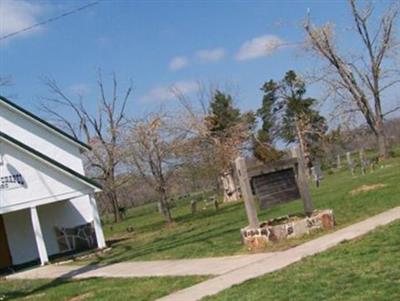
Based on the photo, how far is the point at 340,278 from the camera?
26.0ft

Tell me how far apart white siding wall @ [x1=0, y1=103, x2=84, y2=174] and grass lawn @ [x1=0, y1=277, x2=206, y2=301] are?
10272mm

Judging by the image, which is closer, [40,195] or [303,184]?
[303,184]

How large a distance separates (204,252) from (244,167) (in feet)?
6.97

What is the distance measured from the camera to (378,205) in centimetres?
1619

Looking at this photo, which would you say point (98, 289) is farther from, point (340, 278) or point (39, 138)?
point (39, 138)

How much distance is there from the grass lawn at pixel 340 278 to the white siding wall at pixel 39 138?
17.5 m

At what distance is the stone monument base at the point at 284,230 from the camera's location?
13.2 metres

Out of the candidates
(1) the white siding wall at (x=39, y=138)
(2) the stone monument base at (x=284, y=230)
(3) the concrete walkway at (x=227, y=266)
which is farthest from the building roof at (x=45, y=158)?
(2) the stone monument base at (x=284, y=230)

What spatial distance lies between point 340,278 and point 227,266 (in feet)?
12.3

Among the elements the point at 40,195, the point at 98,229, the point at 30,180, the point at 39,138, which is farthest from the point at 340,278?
the point at 39,138

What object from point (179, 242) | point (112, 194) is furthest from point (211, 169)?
point (179, 242)

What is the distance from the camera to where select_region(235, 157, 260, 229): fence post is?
13.7 meters

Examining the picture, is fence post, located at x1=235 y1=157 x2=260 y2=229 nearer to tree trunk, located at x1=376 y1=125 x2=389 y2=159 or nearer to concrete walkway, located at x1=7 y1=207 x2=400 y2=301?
concrete walkway, located at x1=7 y1=207 x2=400 y2=301

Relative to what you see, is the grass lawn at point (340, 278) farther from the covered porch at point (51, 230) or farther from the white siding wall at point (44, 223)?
the white siding wall at point (44, 223)
